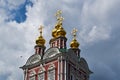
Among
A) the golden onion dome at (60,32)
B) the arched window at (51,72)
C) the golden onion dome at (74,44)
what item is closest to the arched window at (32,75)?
the arched window at (51,72)

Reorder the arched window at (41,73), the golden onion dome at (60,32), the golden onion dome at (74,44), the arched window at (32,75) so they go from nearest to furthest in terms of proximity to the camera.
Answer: the arched window at (41,73), the arched window at (32,75), the golden onion dome at (60,32), the golden onion dome at (74,44)

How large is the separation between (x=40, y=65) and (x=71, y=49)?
5.92 m

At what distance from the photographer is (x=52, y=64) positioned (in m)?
63.0

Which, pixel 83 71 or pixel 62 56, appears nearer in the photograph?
pixel 62 56

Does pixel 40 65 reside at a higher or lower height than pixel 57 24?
lower

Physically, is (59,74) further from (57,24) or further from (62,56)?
(57,24)

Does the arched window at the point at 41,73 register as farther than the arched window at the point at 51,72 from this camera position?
Yes

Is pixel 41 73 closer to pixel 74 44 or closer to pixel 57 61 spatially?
pixel 57 61

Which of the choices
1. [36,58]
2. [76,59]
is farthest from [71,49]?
[36,58]

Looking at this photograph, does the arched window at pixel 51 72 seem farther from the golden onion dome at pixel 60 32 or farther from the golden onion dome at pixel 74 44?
the golden onion dome at pixel 74 44

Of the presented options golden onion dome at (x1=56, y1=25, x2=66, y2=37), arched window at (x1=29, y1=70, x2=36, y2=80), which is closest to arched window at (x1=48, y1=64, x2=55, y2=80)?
arched window at (x1=29, y1=70, x2=36, y2=80)

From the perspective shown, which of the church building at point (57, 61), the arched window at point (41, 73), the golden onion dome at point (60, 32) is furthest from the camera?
the golden onion dome at point (60, 32)

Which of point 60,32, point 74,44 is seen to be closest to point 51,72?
point 60,32

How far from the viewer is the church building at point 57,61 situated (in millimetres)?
62062
